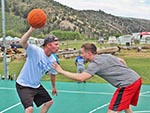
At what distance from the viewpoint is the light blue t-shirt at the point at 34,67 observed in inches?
→ 190

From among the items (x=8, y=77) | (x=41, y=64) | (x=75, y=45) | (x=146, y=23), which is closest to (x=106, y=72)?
(x=41, y=64)

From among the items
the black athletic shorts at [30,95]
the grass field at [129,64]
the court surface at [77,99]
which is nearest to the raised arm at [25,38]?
the black athletic shorts at [30,95]

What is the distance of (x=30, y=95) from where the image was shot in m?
4.86

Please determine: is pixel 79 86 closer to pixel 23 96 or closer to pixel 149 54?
pixel 23 96

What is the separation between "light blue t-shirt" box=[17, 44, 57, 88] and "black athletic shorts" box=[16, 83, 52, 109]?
0.20 ft

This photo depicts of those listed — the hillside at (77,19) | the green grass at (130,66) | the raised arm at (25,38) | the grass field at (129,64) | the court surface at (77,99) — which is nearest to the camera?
the raised arm at (25,38)

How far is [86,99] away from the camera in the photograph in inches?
311

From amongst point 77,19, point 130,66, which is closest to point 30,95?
point 130,66

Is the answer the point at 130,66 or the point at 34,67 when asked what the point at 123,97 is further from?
the point at 130,66

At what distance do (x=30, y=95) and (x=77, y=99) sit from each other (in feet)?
10.3

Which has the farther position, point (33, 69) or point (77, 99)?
point (77, 99)

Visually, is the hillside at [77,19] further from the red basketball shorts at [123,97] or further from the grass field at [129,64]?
the red basketball shorts at [123,97]

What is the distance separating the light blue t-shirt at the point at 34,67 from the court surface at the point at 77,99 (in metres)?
1.94

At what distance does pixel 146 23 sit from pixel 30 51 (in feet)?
88.4
